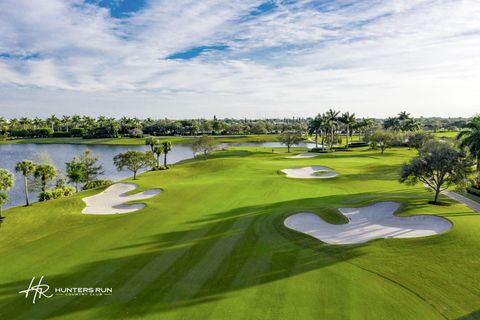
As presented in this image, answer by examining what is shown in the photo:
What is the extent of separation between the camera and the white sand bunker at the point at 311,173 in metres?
51.4

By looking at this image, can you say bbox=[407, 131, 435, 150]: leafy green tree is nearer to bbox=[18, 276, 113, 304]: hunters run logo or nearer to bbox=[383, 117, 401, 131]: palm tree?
bbox=[383, 117, 401, 131]: palm tree

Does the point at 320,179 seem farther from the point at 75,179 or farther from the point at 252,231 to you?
the point at 75,179

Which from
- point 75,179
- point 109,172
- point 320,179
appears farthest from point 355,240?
point 109,172

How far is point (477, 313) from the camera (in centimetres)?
1362

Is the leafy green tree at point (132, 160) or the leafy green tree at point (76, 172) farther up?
the leafy green tree at point (132, 160)

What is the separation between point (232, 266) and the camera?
18.5 metres

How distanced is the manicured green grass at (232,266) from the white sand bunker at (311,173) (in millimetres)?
19367

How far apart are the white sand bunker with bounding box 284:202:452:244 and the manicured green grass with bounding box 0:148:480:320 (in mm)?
1155

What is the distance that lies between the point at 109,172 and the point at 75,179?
2250 cm

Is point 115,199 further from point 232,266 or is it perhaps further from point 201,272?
point 232,266

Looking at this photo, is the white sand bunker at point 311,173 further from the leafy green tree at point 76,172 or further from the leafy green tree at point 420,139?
the leafy green tree at point 420,139

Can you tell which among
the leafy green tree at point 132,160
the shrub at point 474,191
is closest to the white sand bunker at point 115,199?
the leafy green tree at point 132,160

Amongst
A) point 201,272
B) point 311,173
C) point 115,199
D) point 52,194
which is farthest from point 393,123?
point 201,272

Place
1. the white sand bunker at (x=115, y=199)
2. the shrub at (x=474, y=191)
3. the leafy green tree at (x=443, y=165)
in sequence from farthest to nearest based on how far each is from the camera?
the shrub at (x=474, y=191)
the white sand bunker at (x=115, y=199)
the leafy green tree at (x=443, y=165)
